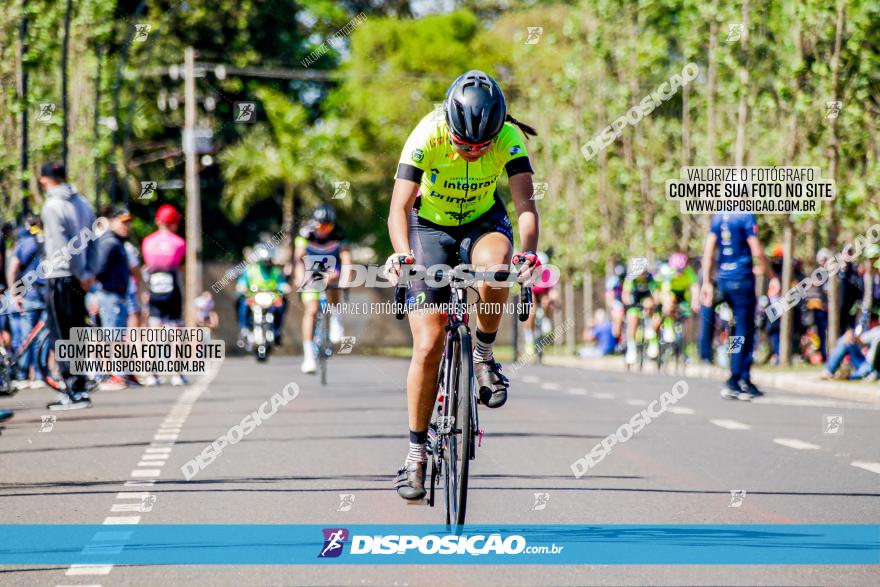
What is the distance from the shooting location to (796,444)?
12703 mm

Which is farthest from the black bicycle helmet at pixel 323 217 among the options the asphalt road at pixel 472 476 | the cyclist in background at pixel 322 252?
the asphalt road at pixel 472 476

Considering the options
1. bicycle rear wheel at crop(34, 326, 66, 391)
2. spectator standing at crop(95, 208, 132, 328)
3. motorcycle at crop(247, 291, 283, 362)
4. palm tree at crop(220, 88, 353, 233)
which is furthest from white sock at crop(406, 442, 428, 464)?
palm tree at crop(220, 88, 353, 233)

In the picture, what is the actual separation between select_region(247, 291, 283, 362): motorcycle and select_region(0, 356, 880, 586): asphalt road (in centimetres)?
699

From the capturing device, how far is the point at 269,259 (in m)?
25.3

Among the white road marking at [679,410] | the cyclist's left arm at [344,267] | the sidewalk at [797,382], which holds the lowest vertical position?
the sidewalk at [797,382]

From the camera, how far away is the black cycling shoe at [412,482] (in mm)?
8336

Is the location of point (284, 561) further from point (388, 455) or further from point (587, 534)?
point (388, 455)

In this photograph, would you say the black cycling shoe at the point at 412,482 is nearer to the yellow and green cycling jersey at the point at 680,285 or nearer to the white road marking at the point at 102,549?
the white road marking at the point at 102,549

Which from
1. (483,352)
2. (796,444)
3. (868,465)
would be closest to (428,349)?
(483,352)

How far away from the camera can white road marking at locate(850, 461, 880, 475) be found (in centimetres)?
1093

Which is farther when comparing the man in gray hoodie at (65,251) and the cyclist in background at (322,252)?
the cyclist in background at (322,252)

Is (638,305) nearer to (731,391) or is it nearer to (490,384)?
(731,391)

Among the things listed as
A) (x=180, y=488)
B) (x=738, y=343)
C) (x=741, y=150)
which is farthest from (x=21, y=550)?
(x=741, y=150)

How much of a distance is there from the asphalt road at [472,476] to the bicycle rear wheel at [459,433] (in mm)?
528
